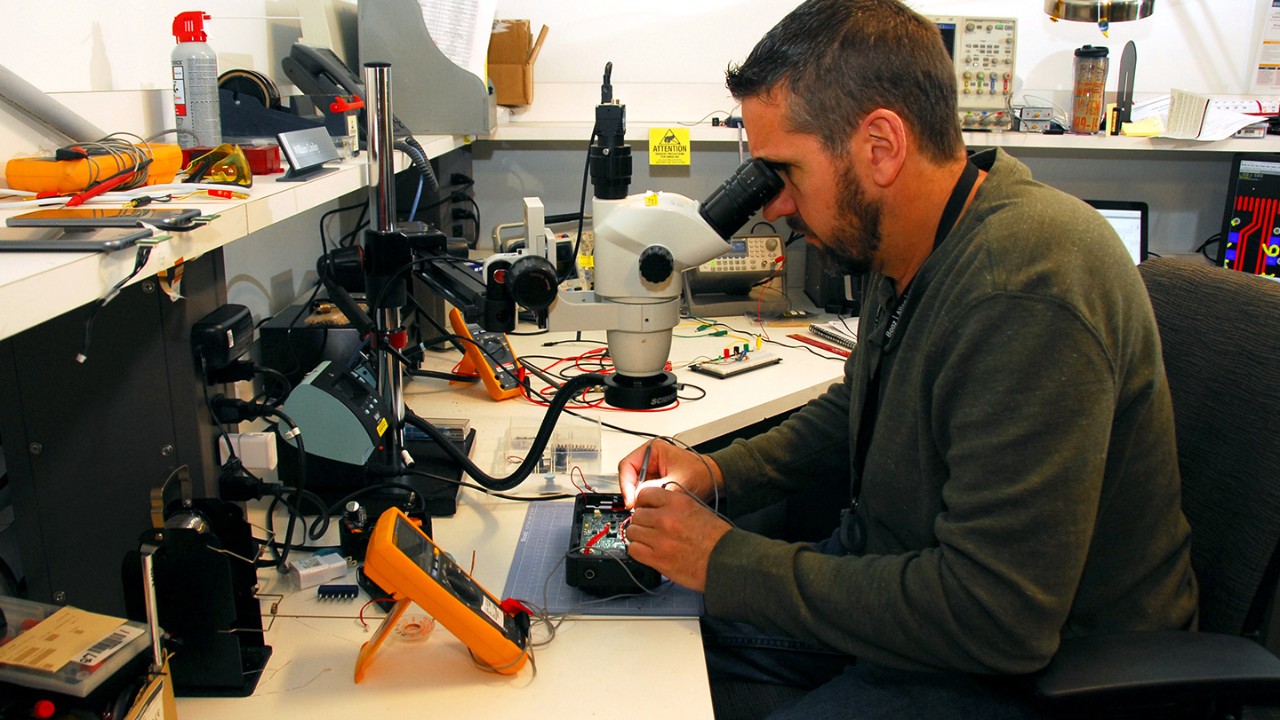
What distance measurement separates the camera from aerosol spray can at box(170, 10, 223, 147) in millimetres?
1242

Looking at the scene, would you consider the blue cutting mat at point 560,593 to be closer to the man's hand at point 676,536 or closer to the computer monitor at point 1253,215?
the man's hand at point 676,536

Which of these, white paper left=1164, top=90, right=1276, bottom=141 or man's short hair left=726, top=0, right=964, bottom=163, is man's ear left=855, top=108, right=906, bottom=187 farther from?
white paper left=1164, top=90, right=1276, bottom=141

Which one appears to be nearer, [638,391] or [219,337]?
[219,337]

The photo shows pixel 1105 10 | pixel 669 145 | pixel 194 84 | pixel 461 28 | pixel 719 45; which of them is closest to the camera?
pixel 194 84

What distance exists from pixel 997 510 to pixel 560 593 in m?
0.54

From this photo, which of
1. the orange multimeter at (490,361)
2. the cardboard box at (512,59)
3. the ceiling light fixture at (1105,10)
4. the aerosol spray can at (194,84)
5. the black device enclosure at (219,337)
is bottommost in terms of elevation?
the orange multimeter at (490,361)

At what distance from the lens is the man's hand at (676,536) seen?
107 cm

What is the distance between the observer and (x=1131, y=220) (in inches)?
105

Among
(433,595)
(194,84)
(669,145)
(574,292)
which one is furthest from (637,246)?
(669,145)

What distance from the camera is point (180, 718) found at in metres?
0.90

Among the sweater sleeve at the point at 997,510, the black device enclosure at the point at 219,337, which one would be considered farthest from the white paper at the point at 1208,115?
the black device enclosure at the point at 219,337

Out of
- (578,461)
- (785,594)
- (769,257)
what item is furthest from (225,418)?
(769,257)

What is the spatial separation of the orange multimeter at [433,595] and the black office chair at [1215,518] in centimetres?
56

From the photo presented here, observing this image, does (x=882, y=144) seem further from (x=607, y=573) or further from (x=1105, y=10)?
(x=1105, y=10)
